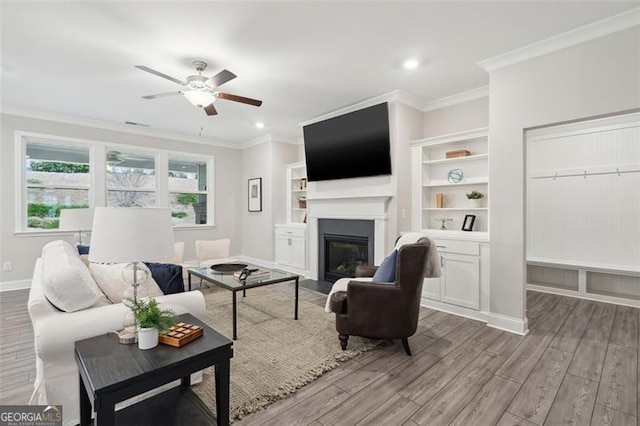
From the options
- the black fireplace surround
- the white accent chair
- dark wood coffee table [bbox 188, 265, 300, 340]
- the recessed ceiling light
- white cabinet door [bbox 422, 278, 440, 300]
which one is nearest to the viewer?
dark wood coffee table [bbox 188, 265, 300, 340]

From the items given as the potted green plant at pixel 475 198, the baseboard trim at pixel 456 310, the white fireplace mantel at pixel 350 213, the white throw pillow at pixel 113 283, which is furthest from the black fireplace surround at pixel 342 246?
the white throw pillow at pixel 113 283

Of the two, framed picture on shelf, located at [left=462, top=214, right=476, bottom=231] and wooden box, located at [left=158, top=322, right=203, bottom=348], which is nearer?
wooden box, located at [left=158, top=322, right=203, bottom=348]

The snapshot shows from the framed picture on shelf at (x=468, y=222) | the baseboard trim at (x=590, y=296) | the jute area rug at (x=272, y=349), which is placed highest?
the framed picture on shelf at (x=468, y=222)

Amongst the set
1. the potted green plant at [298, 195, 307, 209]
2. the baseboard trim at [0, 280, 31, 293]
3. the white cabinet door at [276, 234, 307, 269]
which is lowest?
the baseboard trim at [0, 280, 31, 293]

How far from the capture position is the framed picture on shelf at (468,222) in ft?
12.4

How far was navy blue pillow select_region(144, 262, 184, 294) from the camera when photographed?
7.29ft

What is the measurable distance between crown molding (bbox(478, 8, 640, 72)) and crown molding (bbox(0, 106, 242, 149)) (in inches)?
207

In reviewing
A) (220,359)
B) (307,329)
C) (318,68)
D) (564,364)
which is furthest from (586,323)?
(318,68)

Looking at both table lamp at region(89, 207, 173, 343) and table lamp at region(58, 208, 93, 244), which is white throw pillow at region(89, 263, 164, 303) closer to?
table lamp at region(89, 207, 173, 343)

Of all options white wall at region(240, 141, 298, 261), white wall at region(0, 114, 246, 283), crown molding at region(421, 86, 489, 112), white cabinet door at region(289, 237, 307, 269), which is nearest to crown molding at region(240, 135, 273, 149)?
white wall at region(240, 141, 298, 261)

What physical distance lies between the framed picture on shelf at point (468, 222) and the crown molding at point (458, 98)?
1.54 m

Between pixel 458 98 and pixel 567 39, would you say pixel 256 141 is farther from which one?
pixel 567 39

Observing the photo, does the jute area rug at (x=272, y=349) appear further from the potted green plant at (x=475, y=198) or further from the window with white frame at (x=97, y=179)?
the window with white frame at (x=97, y=179)

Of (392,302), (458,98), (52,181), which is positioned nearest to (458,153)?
(458,98)
